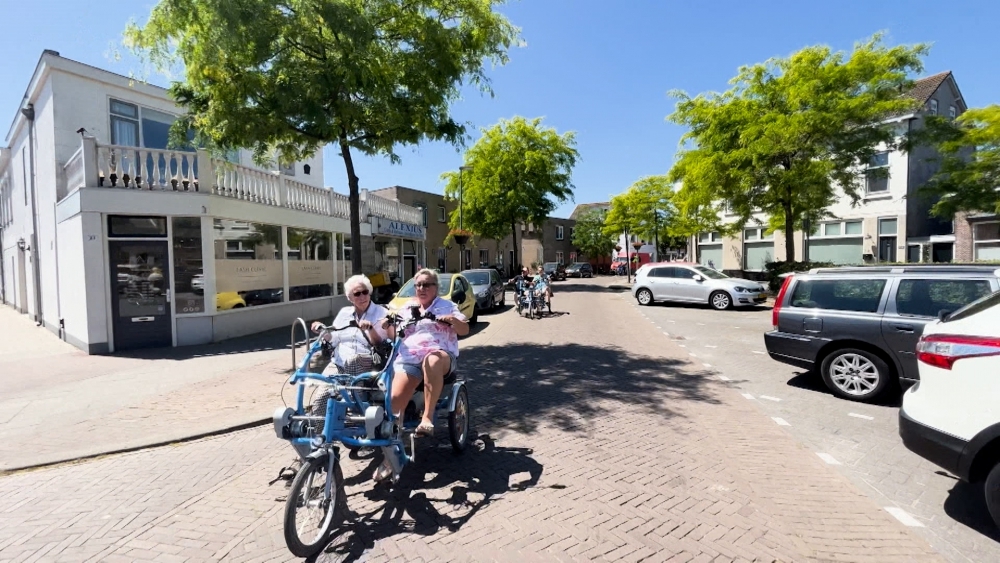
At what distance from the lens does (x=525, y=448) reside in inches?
171

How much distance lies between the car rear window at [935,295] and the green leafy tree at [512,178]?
2223 cm

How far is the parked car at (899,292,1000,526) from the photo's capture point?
278cm

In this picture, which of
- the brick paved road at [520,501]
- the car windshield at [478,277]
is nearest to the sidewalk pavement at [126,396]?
the brick paved road at [520,501]

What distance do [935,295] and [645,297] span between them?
1376cm

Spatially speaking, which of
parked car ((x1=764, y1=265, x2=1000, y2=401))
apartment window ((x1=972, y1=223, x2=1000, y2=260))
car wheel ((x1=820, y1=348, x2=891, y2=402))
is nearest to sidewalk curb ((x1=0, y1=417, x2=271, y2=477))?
parked car ((x1=764, y1=265, x2=1000, y2=401))

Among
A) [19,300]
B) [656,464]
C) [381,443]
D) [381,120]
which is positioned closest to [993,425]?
[656,464]

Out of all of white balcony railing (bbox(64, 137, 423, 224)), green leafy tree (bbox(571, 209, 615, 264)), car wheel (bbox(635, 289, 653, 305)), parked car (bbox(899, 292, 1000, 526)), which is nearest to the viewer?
parked car (bbox(899, 292, 1000, 526))

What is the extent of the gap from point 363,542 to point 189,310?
8.89 meters

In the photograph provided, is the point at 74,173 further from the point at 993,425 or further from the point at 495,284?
the point at 993,425

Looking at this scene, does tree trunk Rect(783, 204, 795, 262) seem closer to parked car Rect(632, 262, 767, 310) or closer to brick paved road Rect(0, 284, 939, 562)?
parked car Rect(632, 262, 767, 310)

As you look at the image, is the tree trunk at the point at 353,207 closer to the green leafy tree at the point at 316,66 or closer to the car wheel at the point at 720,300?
the green leafy tree at the point at 316,66

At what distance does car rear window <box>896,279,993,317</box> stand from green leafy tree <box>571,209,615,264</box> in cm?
5101

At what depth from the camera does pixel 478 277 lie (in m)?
17.1

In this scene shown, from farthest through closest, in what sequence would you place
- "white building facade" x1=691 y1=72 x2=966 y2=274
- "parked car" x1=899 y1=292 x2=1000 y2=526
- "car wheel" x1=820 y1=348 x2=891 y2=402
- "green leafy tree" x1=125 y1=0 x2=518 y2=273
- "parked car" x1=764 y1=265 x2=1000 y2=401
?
"white building facade" x1=691 y1=72 x2=966 y2=274, "green leafy tree" x1=125 y1=0 x2=518 y2=273, "car wheel" x1=820 y1=348 x2=891 y2=402, "parked car" x1=764 y1=265 x2=1000 y2=401, "parked car" x1=899 y1=292 x2=1000 y2=526
